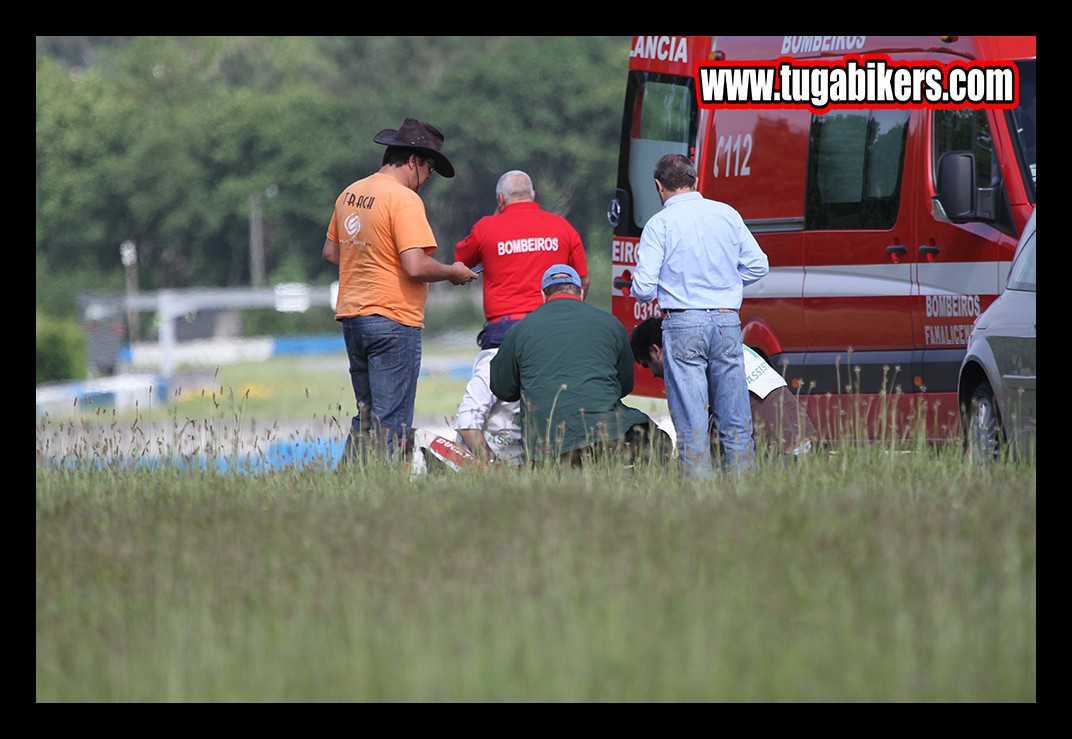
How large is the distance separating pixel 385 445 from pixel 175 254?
88809mm

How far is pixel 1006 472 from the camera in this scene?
712 cm

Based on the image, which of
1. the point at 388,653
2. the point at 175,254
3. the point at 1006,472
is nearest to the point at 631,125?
the point at 1006,472

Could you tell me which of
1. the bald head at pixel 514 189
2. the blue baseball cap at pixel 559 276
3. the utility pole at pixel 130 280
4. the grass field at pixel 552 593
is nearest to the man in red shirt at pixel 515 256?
the bald head at pixel 514 189

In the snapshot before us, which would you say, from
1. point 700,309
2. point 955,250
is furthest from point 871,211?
point 700,309

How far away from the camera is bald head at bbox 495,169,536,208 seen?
31.4ft

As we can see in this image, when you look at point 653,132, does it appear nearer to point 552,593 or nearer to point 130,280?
point 552,593

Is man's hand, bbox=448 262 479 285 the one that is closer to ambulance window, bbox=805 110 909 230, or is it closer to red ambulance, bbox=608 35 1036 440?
red ambulance, bbox=608 35 1036 440

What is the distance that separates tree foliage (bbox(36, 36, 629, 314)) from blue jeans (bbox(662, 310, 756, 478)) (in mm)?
77902

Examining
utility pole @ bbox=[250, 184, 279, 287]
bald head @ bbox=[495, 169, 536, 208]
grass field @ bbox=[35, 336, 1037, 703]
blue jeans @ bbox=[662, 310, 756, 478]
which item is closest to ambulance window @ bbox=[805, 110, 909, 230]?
bald head @ bbox=[495, 169, 536, 208]

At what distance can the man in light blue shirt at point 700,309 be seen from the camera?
329 inches

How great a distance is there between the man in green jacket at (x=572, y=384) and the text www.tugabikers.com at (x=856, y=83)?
8.95 ft

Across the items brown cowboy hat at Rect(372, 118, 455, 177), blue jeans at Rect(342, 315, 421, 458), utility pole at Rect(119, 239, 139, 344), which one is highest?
utility pole at Rect(119, 239, 139, 344)

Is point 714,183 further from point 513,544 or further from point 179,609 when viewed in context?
point 179,609
